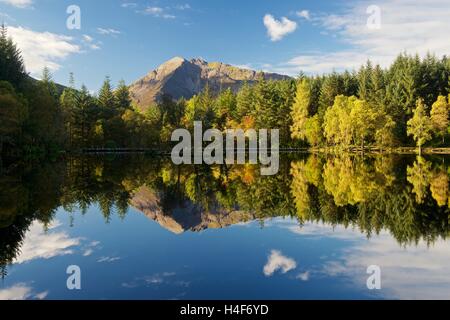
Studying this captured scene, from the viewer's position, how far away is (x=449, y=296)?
9.68 m

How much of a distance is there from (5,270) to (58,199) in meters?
13.4

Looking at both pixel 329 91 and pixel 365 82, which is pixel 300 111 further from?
pixel 365 82

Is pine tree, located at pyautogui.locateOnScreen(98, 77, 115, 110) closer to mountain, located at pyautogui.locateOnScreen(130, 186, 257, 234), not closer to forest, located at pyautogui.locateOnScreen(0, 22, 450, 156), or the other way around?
forest, located at pyautogui.locateOnScreen(0, 22, 450, 156)

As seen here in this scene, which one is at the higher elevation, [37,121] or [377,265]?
[37,121]

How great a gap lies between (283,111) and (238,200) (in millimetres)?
71563

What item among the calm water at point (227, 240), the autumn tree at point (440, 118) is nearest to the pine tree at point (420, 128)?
the autumn tree at point (440, 118)


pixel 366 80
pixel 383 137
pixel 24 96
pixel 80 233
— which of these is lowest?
pixel 80 233

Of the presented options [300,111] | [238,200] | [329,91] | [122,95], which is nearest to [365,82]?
[329,91]

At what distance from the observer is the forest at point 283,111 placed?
60375 millimetres

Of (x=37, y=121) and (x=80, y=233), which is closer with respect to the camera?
(x=80, y=233)

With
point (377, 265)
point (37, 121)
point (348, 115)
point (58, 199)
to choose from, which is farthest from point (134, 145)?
point (377, 265)

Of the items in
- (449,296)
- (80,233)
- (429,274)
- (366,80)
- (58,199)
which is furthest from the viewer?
(366,80)
